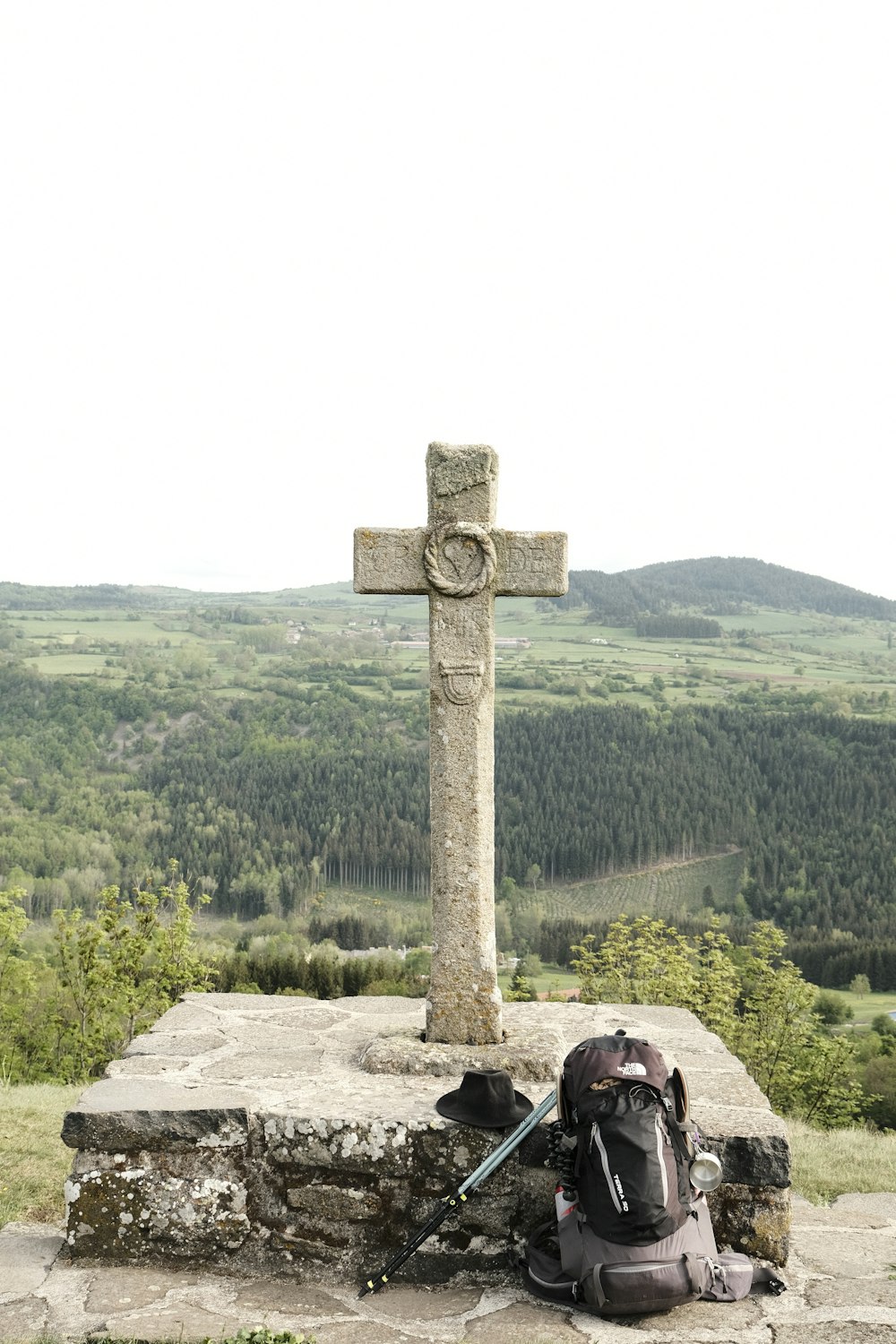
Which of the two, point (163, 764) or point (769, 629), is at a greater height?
point (769, 629)

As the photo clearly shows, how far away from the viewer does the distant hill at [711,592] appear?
119 meters

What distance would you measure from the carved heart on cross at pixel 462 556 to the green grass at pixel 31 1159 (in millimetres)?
3659

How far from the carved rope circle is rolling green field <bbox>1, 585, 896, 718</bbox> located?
7632cm

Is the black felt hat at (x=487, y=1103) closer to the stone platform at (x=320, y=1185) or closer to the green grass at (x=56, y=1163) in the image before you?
the stone platform at (x=320, y=1185)

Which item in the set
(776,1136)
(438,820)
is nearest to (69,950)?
(438,820)

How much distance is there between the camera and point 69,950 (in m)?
14.0

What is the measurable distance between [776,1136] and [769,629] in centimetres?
12302

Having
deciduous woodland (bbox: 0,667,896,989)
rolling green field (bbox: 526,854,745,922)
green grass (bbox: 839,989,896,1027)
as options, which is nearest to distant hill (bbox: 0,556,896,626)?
deciduous woodland (bbox: 0,667,896,989)

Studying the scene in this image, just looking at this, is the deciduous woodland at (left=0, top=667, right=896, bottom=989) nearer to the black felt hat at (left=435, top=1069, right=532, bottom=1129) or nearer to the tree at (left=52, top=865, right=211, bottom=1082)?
the tree at (left=52, top=865, right=211, bottom=1082)

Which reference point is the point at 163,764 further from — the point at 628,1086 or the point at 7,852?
the point at 628,1086

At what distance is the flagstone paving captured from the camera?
12.6 feet

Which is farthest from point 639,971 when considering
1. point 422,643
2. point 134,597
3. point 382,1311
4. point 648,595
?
→ point 134,597

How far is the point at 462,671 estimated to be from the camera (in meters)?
5.36

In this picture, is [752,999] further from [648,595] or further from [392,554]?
[648,595]
